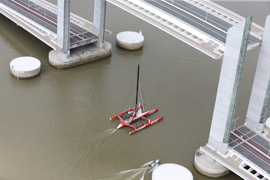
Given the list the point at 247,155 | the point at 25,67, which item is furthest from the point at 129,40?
the point at 247,155

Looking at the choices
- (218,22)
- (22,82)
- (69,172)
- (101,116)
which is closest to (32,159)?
(69,172)

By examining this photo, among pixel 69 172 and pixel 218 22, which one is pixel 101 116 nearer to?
pixel 69 172

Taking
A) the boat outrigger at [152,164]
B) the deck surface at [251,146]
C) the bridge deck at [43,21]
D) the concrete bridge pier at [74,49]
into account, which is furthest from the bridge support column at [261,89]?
the bridge deck at [43,21]

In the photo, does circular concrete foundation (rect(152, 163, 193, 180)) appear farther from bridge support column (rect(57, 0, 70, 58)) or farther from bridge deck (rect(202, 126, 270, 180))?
bridge support column (rect(57, 0, 70, 58))

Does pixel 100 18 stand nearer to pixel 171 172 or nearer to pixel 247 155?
pixel 171 172

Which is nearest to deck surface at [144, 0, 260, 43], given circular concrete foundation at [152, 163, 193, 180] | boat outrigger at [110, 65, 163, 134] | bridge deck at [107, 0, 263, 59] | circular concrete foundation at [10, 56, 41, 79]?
bridge deck at [107, 0, 263, 59]

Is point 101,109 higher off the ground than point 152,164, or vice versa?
point 101,109

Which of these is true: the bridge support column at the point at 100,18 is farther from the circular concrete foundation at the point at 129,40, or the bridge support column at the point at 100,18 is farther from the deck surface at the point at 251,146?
the deck surface at the point at 251,146
